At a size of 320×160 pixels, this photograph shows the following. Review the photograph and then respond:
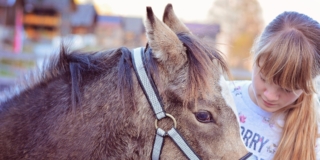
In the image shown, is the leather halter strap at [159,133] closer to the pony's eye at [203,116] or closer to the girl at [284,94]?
the pony's eye at [203,116]

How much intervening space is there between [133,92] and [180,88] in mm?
275

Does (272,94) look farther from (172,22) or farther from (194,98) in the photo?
(172,22)

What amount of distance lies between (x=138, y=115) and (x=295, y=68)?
1.06m

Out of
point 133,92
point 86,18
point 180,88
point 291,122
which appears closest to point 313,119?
point 291,122

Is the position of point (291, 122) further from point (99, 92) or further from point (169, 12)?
point (99, 92)

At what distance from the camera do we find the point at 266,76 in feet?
7.75

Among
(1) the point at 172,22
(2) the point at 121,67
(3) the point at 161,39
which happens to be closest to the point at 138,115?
(2) the point at 121,67

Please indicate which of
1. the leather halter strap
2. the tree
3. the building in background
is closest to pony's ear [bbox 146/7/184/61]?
the leather halter strap

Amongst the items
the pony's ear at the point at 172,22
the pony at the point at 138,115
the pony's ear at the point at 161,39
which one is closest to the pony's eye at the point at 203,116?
the pony at the point at 138,115

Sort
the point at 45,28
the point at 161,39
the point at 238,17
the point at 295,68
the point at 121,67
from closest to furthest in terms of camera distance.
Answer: the point at 161,39, the point at 121,67, the point at 295,68, the point at 45,28, the point at 238,17

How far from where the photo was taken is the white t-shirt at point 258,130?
2.59 metres

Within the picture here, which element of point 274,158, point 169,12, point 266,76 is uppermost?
point 169,12

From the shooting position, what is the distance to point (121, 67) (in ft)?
6.86

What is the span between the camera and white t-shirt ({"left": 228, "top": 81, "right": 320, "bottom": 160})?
259cm
